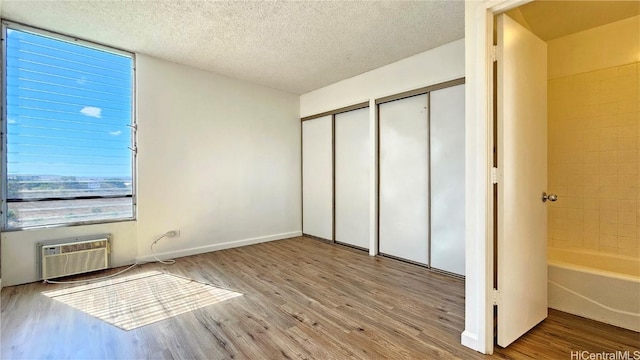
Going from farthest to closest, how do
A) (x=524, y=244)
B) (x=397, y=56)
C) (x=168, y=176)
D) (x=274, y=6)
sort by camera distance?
(x=168, y=176)
(x=397, y=56)
(x=274, y=6)
(x=524, y=244)

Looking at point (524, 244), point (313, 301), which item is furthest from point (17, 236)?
point (524, 244)

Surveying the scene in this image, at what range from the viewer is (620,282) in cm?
199

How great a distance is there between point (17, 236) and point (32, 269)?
1.18 feet

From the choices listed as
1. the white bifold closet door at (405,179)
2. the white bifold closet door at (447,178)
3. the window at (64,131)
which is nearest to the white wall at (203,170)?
the window at (64,131)

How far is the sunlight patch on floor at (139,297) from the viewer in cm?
213

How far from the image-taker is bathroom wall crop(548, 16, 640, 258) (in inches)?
95.3

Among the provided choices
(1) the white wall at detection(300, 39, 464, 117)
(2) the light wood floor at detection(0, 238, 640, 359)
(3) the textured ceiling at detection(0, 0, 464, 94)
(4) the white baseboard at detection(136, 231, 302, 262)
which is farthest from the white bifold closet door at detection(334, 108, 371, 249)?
(2) the light wood floor at detection(0, 238, 640, 359)

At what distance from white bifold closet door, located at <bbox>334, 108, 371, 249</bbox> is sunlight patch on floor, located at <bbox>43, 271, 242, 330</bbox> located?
2.07 meters

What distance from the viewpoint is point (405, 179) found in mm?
3471

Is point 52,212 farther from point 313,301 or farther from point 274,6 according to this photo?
point 274,6

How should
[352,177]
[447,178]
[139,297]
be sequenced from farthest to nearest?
[352,177]
[447,178]
[139,297]

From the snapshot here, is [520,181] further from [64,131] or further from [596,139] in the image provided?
[64,131]

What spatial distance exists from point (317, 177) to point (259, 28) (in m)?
2.54

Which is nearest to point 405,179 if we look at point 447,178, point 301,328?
point 447,178
